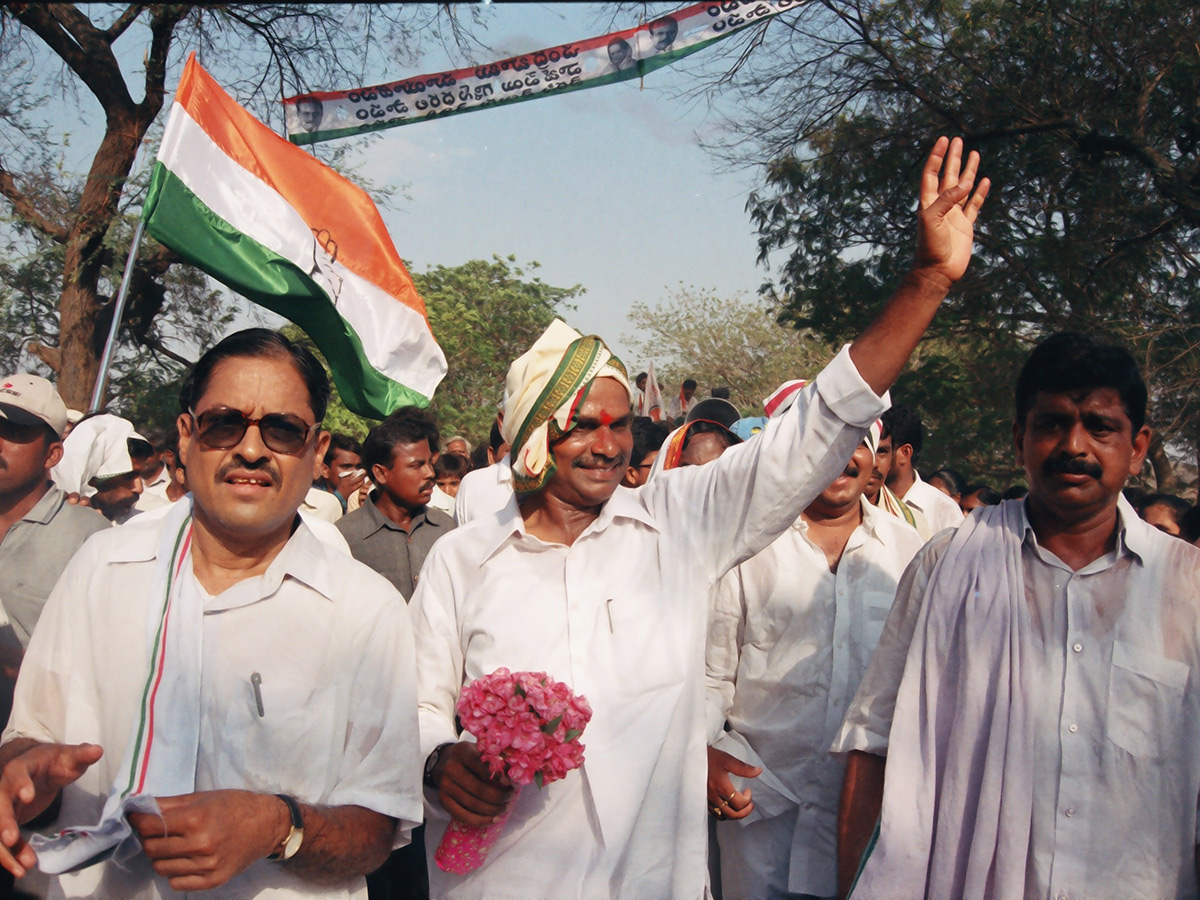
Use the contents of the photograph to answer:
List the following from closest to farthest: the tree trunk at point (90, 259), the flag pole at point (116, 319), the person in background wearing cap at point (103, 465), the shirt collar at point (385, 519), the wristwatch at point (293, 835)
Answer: the wristwatch at point (293, 835) → the shirt collar at point (385, 519) → the person in background wearing cap at point (103, 465) → the flag pole at point (116, 319) → the tree trunk at point (90, 259)

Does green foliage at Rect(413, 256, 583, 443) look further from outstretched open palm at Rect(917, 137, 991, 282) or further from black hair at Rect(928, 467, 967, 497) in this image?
outstretched open palm at Rect(917, 137, 991, 282)

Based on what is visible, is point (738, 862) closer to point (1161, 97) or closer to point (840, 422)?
point (840, 422)

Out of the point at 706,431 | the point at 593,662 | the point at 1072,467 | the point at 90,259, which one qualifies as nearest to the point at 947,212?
the point at 1072,467

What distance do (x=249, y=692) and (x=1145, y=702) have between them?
1.93 meters

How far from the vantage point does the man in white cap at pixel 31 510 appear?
3453 millimetres

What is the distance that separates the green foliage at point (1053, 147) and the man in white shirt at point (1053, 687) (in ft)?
27.0

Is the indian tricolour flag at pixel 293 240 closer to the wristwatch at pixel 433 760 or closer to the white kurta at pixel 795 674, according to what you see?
the white kurta at pixel 795 674

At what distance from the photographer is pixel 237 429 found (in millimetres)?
2299

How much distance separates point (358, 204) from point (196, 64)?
1042 mm

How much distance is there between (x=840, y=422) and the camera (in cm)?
242

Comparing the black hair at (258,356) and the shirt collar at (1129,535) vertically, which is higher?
the black hair at (258,356)

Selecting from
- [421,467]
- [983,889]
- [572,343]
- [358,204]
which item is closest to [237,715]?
[572,343]

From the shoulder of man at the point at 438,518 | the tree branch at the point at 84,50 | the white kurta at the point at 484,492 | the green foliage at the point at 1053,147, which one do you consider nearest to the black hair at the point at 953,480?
the green foliage at the point at 1053,147

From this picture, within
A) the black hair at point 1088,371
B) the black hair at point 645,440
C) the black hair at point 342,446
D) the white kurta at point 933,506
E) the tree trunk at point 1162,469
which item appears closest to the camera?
the black hair at point 1088,371
